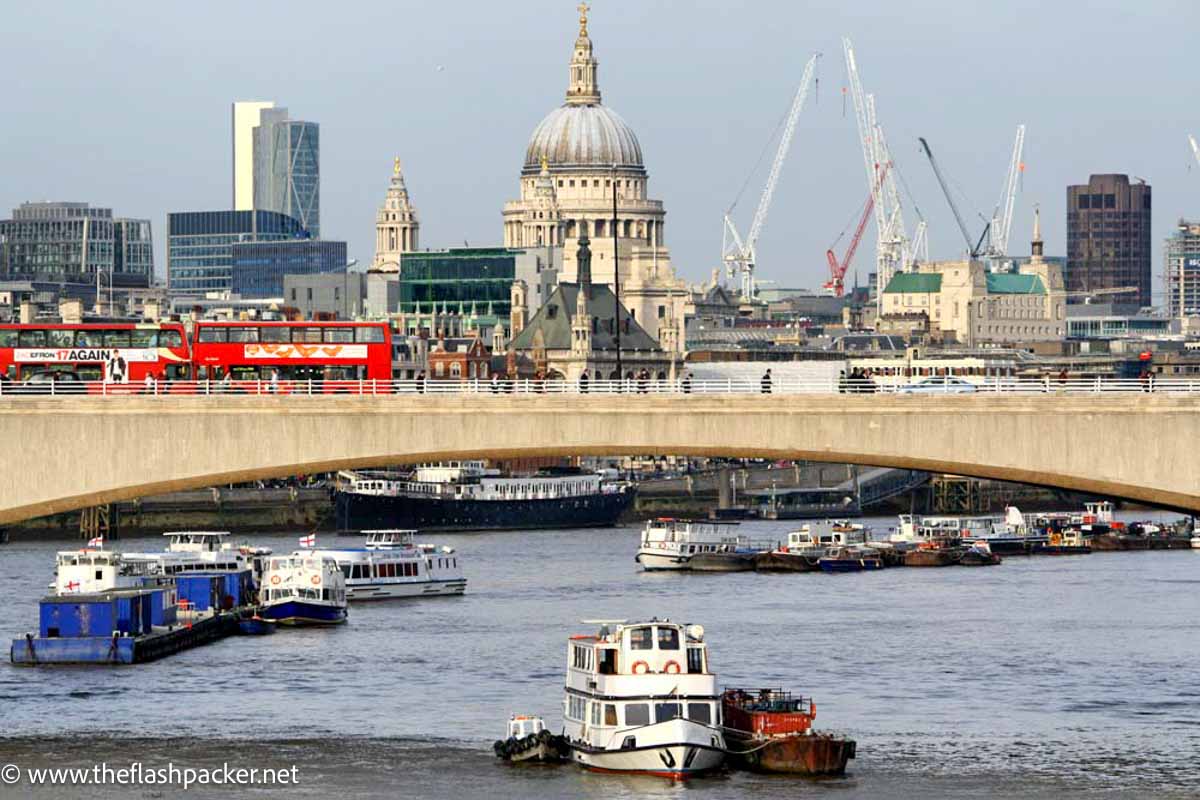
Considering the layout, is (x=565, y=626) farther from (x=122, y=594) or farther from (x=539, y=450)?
(x=539, y=450)

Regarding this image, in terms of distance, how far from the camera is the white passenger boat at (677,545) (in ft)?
479

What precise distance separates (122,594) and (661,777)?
33203mm

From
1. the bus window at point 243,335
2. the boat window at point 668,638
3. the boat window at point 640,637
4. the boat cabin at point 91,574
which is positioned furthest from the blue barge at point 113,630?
the boat window at point 668,638

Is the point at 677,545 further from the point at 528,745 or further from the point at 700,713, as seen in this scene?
the point at 528,745

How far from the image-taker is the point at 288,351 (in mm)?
100562

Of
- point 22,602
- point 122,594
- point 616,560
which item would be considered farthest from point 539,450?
point 616,560

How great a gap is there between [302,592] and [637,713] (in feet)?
132

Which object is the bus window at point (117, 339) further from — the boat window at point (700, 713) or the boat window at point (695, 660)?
the boat window at point (700, 713)

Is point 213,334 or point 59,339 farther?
point 213,334

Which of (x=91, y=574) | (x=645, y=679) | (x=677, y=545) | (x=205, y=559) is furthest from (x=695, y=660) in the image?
(x=677, y=545)

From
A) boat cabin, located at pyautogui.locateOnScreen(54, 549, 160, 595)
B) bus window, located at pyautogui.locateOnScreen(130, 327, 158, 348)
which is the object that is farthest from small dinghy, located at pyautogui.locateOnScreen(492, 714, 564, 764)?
boat cabin, located at pyautogui.locateOnScreen(54, 549, 160, 595)

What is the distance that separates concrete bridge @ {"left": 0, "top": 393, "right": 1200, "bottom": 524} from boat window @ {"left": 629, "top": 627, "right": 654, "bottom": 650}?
458 centimetres

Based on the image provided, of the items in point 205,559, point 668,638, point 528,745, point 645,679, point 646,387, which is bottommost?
point 528,745

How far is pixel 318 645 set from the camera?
341 ft
